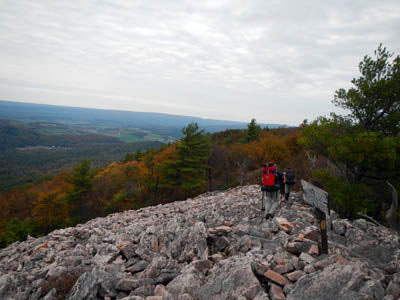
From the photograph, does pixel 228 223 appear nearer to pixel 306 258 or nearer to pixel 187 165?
pixel 306 258

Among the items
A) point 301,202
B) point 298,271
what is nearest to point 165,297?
point 298,271

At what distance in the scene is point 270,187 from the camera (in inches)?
301

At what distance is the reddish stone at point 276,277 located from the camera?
4.02 metres

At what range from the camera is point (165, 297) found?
13.7 ft

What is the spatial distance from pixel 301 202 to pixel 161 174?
56.2ft

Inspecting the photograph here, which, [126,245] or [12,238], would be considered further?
[12,238]

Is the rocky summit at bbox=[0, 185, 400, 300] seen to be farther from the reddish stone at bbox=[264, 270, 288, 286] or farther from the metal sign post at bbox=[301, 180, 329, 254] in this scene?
the metal sign post at bbox=[301, 180, 329, 254]

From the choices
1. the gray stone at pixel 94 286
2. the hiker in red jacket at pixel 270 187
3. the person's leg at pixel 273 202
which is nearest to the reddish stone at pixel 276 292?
the gray stone at pixel 94 286

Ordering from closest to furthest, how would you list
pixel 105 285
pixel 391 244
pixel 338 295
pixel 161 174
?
1. pixel 338 295
2. pixel 105 285
3. pixel 391 244
4. pixel 161 174

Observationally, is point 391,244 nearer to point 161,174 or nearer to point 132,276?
point 132,276

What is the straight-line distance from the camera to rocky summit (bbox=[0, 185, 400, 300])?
12.6ft

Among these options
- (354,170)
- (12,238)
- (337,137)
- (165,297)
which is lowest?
(12,238)

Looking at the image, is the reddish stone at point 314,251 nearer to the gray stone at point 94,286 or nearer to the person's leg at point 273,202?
the person's leg at point 273,202

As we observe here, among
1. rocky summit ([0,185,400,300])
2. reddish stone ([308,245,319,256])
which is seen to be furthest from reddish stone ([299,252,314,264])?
reddish stone ([308,245,319,256])
